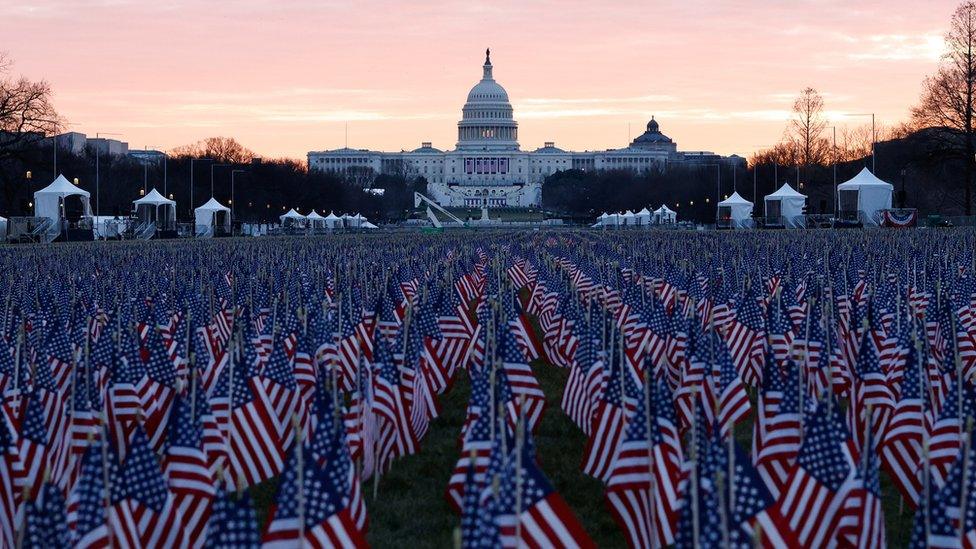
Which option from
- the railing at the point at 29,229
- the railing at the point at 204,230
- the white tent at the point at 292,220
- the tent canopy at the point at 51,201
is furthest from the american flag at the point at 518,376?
the white tent at the point at 292,220

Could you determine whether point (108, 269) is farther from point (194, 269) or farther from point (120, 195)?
point (120, 195)

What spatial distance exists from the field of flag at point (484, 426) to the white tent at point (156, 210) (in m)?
56.9

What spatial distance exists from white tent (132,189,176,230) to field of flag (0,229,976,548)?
187 feet

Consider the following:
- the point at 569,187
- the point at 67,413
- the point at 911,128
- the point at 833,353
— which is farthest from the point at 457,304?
the point at 569,187

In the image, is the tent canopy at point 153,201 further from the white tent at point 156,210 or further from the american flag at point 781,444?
the american flag at point 781,444

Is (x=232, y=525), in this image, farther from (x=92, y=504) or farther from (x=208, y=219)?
Answer: (x=208, y=219)

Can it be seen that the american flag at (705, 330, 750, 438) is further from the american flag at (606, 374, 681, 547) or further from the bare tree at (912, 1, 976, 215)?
the bare tree at (912, 1, 976, 215)

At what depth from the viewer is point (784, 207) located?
278 feet

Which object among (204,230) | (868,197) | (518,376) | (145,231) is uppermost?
(868,197)

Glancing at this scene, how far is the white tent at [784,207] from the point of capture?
3280 inches

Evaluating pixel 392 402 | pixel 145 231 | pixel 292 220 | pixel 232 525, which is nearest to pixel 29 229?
pixel 145 231

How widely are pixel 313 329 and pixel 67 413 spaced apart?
392 cm

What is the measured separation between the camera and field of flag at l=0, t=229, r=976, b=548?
6.66 meters

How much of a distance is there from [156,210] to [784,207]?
3352cm
